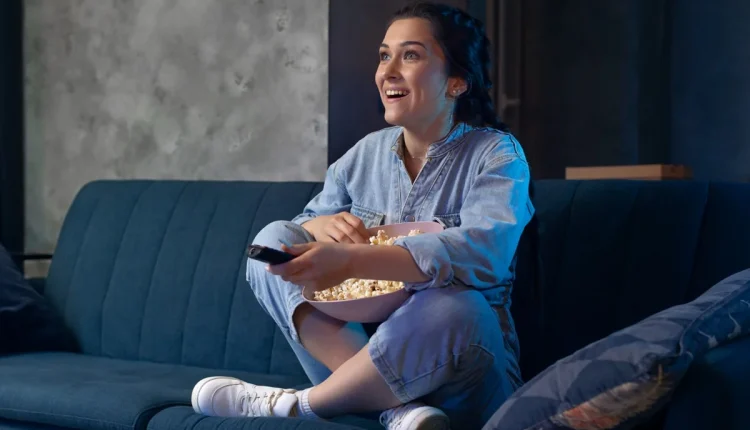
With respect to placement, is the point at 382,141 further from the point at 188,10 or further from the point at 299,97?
the point at 188,10

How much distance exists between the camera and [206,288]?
264 cm

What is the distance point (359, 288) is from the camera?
182 cm

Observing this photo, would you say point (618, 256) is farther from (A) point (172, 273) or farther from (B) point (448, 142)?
(A) point (172, 273)

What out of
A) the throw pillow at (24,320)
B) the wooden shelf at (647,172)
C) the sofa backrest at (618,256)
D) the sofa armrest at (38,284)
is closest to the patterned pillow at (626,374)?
the sofa backrest at (618,256)

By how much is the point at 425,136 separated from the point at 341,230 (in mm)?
291

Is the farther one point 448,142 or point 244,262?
point 244,262

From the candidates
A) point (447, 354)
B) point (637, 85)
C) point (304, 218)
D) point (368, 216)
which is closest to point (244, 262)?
point (304, 218)

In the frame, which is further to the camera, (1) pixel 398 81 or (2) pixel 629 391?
(1) pixel 398 81

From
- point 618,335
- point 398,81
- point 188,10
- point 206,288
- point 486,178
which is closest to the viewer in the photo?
point 618,335

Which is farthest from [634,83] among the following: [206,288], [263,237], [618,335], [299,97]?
[618,335]

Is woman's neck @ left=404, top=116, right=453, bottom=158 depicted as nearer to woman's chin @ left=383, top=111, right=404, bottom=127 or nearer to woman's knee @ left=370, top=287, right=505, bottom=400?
woman's chin @ left=383, top=111, right=404, bottom=127

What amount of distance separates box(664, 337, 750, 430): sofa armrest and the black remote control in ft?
2.19

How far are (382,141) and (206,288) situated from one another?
0.76m

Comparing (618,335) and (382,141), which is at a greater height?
(382,141)
